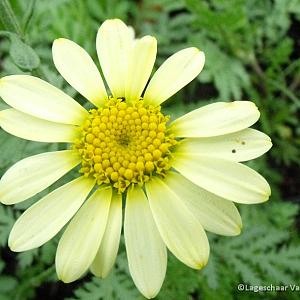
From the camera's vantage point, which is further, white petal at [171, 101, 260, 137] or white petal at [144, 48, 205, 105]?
white petal at [144, 48, 205, 105]

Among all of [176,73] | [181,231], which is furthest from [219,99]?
[181,231]

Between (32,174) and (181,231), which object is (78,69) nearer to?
(32,174)

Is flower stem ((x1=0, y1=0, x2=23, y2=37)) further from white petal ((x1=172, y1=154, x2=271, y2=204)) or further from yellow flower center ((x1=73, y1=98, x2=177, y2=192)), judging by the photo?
white petal ((x1=172, y1=154, x2=271, y2=204))

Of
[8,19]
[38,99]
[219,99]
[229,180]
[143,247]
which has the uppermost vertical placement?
[8,19]

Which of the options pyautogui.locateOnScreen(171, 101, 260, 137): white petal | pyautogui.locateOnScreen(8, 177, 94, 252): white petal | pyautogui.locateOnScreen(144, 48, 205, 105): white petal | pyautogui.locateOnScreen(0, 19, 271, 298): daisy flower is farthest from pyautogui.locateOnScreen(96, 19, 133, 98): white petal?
pyautogui.locateOnScreen(8, 177, 94, 252): white petal

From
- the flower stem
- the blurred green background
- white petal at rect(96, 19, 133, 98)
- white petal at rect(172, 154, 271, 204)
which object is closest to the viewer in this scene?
white petal at rect(172, 154, 271, 204)

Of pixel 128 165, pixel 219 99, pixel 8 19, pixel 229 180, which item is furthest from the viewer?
pixel 219 99

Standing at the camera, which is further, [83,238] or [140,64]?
Result: [140,64]
